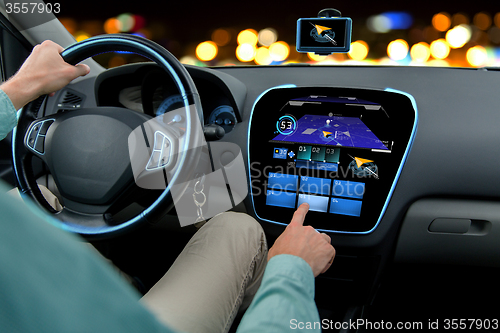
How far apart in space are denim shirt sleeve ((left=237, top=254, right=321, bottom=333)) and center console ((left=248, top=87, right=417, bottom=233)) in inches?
26.5

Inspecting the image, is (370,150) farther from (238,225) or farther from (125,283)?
(125,283)

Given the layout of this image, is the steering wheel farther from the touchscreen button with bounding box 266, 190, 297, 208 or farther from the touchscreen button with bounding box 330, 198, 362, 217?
the touchscreen button with bounding box 330, 198, 362, 217

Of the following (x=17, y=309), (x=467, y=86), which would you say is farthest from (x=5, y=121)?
(x=467, y=86)

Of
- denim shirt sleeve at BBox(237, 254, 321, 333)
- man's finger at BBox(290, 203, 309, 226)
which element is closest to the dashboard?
man's finger at BBox(290, 203, 309, 226)

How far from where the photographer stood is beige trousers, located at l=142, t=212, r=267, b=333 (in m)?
0.81

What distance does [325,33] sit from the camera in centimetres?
130

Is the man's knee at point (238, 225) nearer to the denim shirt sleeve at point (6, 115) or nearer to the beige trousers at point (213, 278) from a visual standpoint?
the beige trousers at point (213, 278)

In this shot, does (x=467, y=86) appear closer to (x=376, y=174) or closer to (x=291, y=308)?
(x=376, y=174)

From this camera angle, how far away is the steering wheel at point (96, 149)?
3.11 ft

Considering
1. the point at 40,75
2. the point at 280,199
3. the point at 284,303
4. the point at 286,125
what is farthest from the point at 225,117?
the point at 284,303

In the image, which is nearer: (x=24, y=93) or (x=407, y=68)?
(x=24, y=93)

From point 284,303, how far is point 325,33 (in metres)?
1.06

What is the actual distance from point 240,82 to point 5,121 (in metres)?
0.81

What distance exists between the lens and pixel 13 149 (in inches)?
41.8
